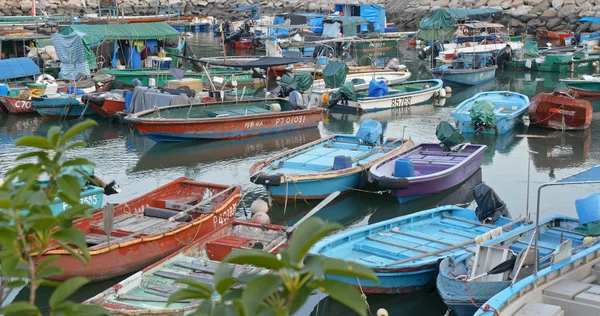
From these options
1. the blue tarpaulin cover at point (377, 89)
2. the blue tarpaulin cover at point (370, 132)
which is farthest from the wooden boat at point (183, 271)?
the blue tarpaulin cover at point (377, 89)

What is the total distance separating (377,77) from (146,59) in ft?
31.5

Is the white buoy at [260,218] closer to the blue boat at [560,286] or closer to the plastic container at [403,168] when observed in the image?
the plastic container at [403,168]

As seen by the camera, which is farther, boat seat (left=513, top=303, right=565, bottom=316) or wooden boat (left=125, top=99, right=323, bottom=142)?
wooden boat (left=125, top=99, right=323, bottom=142)

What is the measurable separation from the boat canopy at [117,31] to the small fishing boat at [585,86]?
15848 mm

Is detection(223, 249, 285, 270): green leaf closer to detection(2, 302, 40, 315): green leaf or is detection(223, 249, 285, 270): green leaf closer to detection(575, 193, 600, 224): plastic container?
detection(2, 302, 40, 315): green leaf

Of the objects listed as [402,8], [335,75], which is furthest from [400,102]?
[402,8]

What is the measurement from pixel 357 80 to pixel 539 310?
22.4 meters

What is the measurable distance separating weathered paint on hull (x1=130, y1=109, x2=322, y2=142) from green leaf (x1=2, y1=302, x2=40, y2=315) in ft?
60.8

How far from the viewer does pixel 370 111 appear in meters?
27.8

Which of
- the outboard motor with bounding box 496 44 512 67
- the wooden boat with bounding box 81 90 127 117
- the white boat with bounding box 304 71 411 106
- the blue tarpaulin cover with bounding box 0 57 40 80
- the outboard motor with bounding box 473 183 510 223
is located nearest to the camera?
the outboard motor with bounding box 473 183 510 223

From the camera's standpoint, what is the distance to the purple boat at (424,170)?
1654cm

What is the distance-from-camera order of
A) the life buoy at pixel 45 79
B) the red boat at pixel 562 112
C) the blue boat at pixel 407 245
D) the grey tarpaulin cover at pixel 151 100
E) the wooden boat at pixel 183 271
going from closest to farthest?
1. the wooden boat at pixel 183 271
2. the blue boat at pixel 407 245
3. the red boat at pixel 562 112
4. the grey tarpaulin cover at pixel 151 100
5. the life buoy at pixel 45 79

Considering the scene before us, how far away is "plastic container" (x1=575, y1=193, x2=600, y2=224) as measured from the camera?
12320mm

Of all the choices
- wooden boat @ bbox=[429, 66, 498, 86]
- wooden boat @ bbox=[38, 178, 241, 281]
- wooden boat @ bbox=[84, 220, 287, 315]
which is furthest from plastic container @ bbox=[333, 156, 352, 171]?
wooden boat @ bbox=[429, 66, 498, 86]
